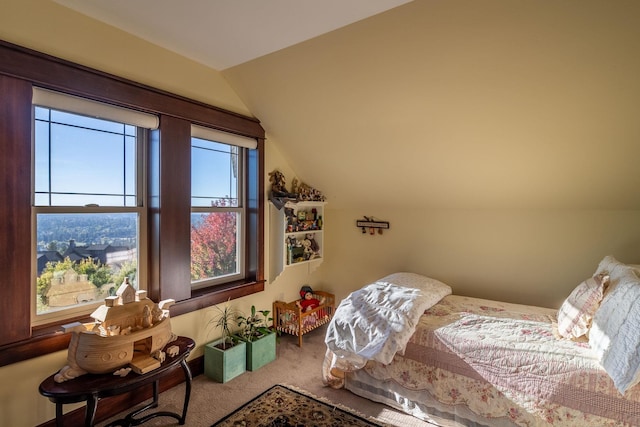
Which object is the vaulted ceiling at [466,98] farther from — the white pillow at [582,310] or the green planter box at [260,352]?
the green planter box at [260,352]

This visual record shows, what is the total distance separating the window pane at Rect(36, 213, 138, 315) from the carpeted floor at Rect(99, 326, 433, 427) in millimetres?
835

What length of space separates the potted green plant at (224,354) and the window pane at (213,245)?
35 cm

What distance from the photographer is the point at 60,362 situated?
1953 millimetres

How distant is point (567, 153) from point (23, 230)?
11.2 ft

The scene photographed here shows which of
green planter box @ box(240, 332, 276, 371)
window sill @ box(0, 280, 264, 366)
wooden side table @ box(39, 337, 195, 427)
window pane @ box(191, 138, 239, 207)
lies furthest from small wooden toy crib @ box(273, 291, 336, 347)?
wooden side table @ box(39, 337, 195, 427)

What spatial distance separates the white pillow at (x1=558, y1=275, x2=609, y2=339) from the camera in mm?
2002

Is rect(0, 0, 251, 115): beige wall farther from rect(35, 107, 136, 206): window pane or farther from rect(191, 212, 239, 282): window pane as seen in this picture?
rect(191, 212, 239, 282): window pane

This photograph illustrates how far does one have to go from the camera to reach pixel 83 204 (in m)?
2.15

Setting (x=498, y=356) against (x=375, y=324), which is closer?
(x=498, y=356)

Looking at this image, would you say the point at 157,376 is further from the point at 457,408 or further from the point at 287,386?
the point at 457,408

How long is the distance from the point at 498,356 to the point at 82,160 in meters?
2.84

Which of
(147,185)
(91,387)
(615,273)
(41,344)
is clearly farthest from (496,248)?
(41,344)

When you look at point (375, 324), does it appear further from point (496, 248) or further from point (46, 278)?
point (46, 278)

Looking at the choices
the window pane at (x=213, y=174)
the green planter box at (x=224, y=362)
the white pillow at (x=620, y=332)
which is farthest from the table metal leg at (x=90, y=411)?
the white pillow at (x=620, y=332)
